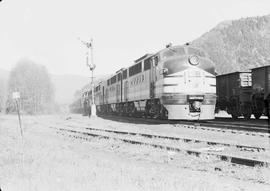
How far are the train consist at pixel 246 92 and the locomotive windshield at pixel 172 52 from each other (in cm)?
466

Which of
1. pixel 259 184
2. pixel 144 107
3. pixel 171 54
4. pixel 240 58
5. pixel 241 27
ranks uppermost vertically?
pixel 241 27

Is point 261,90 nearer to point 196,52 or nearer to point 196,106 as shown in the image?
point 196,52

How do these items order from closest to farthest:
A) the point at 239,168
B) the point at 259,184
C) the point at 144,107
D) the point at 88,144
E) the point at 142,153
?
the point at 259,184 → the point at 239,168 → the point at 142,153 → the point at 88,144 → the point at 144,107

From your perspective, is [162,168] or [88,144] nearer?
[162,168]

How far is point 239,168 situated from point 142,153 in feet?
10.7

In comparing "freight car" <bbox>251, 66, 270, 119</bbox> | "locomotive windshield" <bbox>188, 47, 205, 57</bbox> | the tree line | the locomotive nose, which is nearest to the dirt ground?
the locomotive nose

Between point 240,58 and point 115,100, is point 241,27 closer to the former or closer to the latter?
point 240,58

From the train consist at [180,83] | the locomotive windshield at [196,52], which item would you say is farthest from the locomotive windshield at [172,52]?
the locomotive windshield at [196,52]

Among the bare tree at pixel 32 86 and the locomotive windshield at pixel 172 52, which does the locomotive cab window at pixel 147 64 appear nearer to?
the locomotive windshield at pixel 172 52

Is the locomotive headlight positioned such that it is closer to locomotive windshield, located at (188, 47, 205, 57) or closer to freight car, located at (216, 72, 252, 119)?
locomotive windshield, located at (188, 47, 205, 57)

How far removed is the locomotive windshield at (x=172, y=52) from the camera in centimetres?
1952

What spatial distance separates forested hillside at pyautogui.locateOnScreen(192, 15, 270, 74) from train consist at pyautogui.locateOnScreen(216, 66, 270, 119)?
215 feet

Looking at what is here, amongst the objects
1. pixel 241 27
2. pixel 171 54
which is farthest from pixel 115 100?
pixel 241 27

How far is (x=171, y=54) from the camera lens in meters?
19.6
